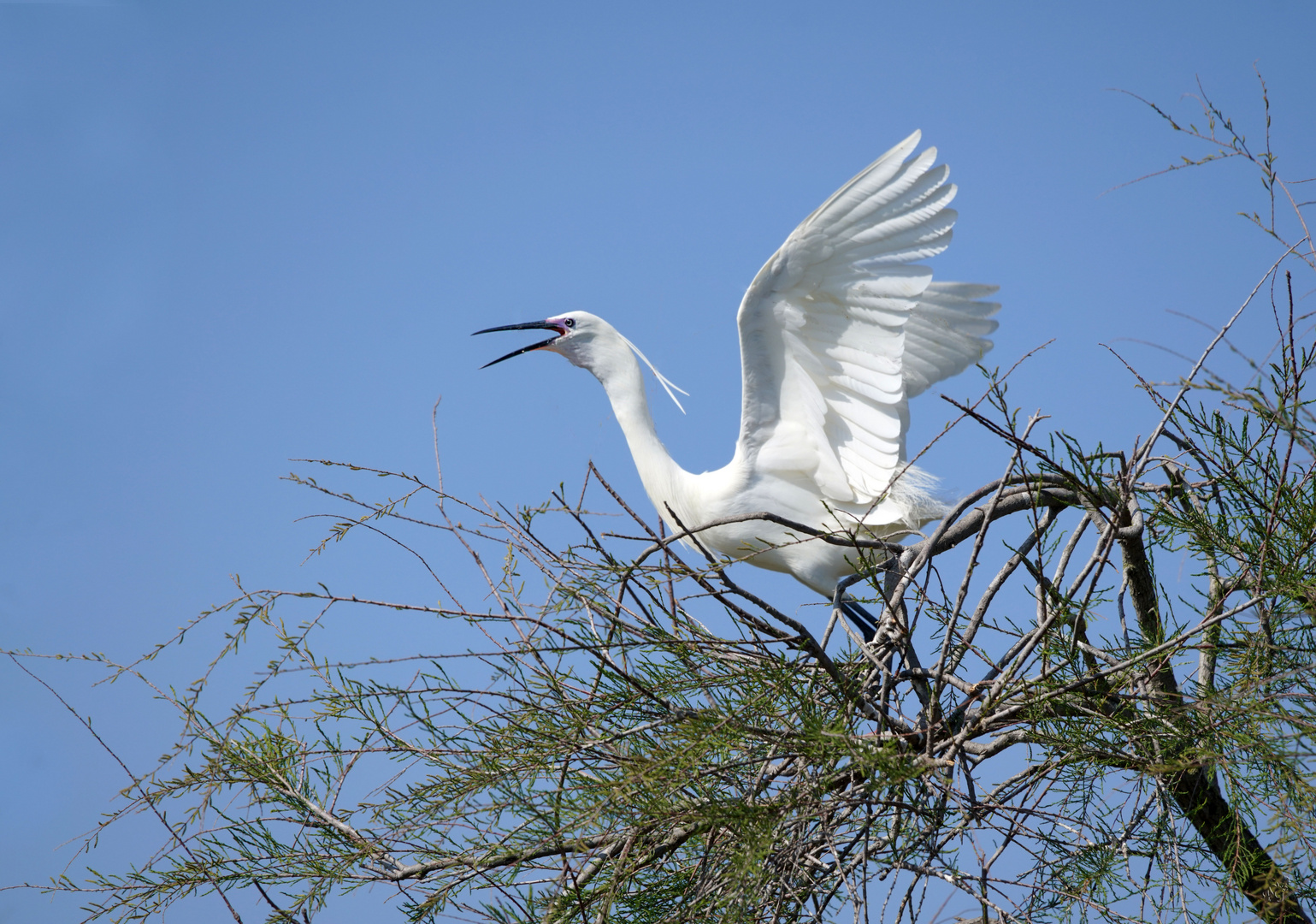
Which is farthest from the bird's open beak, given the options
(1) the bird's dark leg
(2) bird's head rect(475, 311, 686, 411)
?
(1) the bird's dark leg

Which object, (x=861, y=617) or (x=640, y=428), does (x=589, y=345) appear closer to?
(x=640, y=428)

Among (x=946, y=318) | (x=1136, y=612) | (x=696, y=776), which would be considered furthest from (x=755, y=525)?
(x=696, y=776)

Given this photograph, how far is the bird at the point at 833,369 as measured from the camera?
1.85 m

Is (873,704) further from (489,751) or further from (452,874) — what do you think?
(452,874)

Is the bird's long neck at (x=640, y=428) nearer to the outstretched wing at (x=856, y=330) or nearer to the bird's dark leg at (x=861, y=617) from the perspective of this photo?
the outstretched wing at (x=856, y=330)

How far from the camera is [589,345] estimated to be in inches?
95.3

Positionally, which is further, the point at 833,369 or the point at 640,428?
the point at 640,428

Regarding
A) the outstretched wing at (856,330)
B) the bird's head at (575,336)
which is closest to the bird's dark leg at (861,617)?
the outstretched wing at (856,330)

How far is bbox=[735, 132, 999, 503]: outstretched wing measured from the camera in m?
1.84

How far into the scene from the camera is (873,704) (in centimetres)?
95

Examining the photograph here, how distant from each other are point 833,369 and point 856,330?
0.11 m

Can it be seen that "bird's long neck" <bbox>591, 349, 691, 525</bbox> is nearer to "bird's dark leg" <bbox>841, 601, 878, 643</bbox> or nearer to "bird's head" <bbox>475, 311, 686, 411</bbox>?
"bird's head" <bbox>475, 311, 686, 411</bbox>

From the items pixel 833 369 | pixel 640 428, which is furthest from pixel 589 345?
pixel 833 369

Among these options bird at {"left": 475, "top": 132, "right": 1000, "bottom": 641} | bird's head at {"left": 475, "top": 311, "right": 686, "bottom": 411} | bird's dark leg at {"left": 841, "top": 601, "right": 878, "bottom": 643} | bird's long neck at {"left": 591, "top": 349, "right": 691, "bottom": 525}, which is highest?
bird's head at {"left": 475, "top": 311, "right": 686, "bottom": 411}
